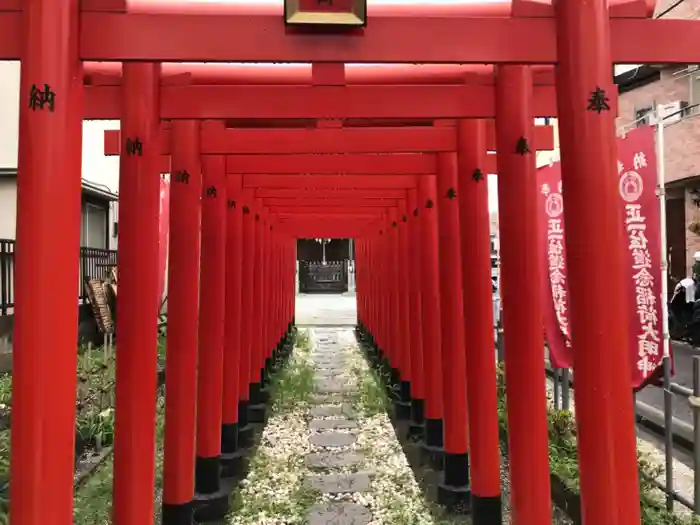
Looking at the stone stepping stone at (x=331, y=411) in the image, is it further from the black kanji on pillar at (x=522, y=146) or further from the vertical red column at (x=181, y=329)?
the black kanji on pillar at (x=522, y=146)

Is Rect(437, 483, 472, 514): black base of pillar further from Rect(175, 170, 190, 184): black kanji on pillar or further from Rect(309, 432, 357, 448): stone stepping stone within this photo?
Rect(175, 170, 190, 184): black kanji on pillar

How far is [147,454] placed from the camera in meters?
3.14

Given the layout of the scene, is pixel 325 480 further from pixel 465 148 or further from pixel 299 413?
pixel 465 148

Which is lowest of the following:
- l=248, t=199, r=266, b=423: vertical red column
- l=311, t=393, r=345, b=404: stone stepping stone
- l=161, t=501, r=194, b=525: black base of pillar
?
l=311, t=393, r=345, b=404: stone stepping stone

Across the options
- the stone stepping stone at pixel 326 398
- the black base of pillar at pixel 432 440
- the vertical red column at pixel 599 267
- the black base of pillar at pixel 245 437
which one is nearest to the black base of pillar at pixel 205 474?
the black base of pillar at pixel 245 437

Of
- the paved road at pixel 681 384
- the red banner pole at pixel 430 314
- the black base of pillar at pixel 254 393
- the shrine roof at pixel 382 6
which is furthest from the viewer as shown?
the black base of pillar at pixel 254 393

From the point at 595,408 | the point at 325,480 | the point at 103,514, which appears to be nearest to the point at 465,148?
the point at 595,408

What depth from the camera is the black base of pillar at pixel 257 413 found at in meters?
7.95

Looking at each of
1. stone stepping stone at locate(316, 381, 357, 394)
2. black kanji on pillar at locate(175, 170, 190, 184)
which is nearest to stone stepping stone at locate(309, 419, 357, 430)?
stone stepping stone at locate(316, 381, 357, 394)

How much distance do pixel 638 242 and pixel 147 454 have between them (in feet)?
11.8

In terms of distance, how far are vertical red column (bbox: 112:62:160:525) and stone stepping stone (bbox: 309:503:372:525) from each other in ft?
6.15

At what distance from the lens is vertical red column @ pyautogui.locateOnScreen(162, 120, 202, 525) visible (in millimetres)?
4051

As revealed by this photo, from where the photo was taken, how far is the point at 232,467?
19.0 feet

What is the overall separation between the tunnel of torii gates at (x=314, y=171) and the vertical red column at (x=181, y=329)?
0.02m
